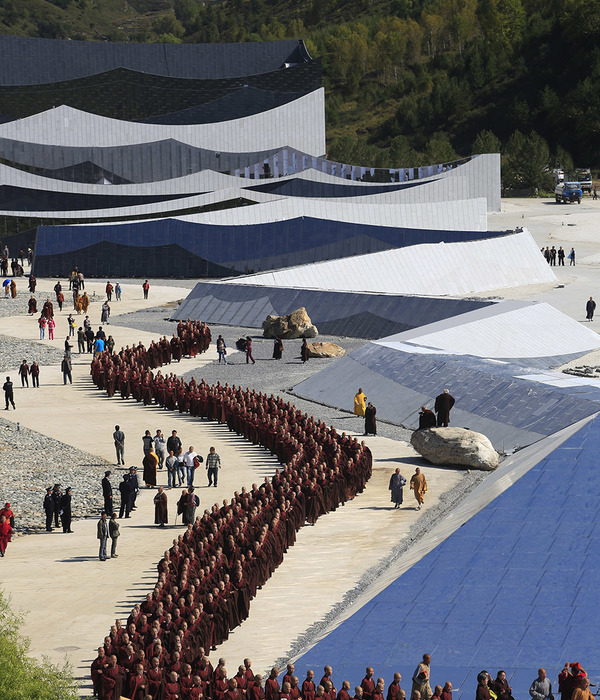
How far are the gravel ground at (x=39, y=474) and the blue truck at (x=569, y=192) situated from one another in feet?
196

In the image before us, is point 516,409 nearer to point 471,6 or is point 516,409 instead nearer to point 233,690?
point 233,690

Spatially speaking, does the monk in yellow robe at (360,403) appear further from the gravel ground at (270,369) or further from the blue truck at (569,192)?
the blue truck at (569,192)

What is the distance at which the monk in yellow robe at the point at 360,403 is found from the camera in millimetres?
28703

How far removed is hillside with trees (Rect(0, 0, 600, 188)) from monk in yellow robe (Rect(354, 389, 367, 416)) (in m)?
63.4

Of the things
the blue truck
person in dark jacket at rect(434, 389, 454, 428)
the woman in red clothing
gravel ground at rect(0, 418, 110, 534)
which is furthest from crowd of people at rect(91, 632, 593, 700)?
the blue truck

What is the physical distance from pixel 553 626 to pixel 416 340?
18.8 m

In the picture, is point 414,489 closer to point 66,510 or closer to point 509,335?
point 66,510

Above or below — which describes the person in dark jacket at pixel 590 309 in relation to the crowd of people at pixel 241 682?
above

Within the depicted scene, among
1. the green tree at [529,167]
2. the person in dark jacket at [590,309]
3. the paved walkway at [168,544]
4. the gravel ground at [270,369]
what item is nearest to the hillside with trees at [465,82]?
the green tree at [529,167]

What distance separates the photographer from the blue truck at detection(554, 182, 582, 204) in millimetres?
81375

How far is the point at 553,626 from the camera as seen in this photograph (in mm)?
14008

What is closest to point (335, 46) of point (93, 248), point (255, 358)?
point (93, 248)

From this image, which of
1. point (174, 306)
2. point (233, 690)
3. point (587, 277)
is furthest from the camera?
point (587, 277)

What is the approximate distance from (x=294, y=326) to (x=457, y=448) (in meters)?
16.1
